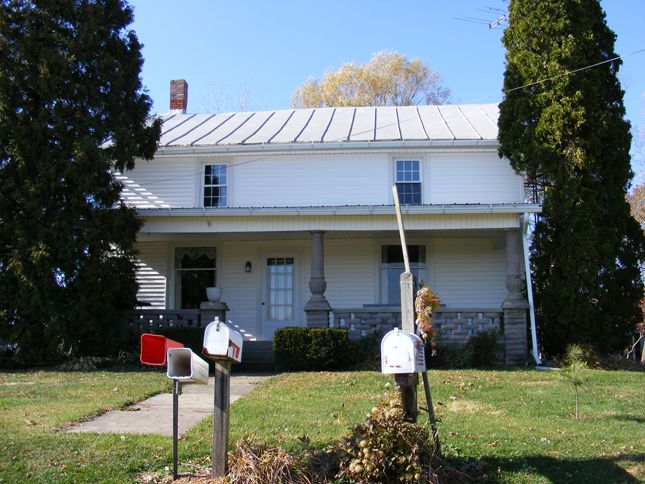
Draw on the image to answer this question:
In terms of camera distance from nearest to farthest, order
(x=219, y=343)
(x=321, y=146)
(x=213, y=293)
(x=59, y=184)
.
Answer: (x=219, y=343), (x=59, y=184), (x=213, y=293), (x=321, y=146)

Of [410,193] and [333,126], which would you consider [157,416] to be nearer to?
[410,193]

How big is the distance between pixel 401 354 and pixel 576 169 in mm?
10179

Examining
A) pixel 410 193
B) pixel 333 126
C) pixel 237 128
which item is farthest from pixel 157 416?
pixel 237 128

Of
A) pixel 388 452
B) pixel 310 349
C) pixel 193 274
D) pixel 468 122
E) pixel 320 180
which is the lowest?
pixel 388 452

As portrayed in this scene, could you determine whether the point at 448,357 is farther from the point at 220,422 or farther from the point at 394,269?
the point at 220,422

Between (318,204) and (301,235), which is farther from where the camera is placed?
(318,204)

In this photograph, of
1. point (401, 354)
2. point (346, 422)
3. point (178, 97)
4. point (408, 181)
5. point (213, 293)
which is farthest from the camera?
point (178, 97)

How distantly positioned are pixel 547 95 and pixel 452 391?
7367mm

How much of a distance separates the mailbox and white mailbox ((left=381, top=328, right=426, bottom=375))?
1.36m

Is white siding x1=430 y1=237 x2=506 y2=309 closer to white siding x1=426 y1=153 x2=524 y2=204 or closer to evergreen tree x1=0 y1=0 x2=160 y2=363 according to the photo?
white siding x1=426 y1=153 x2=524 y2=204

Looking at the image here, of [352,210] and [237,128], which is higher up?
[237,128]

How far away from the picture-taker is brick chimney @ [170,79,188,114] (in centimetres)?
2133

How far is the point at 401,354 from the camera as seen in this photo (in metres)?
4.77

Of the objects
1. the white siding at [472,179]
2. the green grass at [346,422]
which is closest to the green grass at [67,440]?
the green grass at [346,422]
